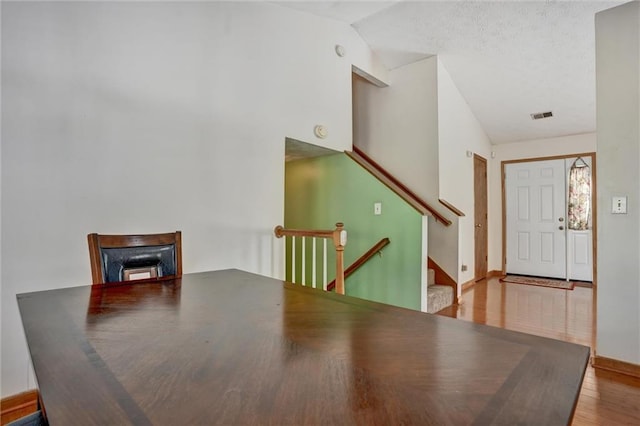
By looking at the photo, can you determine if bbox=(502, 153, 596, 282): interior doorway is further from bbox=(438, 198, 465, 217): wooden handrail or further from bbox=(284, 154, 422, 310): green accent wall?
bbox=(284, 154, 422, 310): green accent wall

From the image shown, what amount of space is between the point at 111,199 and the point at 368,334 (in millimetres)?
1935

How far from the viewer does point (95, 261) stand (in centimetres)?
152

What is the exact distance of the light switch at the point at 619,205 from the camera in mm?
2213

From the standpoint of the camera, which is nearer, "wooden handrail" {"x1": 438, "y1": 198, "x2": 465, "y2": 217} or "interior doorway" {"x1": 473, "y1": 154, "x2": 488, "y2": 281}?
"wooden handrail" {"x1": 438, "y1": 198, "x2": 465, "y2": 217}

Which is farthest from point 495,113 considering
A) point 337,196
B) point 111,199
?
point 111,199

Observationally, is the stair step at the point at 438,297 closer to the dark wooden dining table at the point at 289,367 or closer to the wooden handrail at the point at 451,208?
the wooden handrail at the point at 451,208

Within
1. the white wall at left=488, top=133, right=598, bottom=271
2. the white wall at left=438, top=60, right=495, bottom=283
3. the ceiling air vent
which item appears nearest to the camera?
the white wall at left=438, top=60, right=495, bottom=283

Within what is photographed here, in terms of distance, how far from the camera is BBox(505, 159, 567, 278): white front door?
5242 millimetres

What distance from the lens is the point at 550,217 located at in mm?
5309

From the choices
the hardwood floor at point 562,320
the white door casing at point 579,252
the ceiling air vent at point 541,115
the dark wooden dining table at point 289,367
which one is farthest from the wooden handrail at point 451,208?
the dark wooden dining table at point 289,367

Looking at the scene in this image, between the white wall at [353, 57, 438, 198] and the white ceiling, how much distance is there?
0.26 meters

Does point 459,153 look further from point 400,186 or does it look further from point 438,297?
point 438,297

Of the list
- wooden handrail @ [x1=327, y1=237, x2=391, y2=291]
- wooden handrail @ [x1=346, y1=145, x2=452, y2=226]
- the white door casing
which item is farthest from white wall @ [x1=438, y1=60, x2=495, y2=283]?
the white door casing

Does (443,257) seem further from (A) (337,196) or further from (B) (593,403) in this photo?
(B) (593,403)
